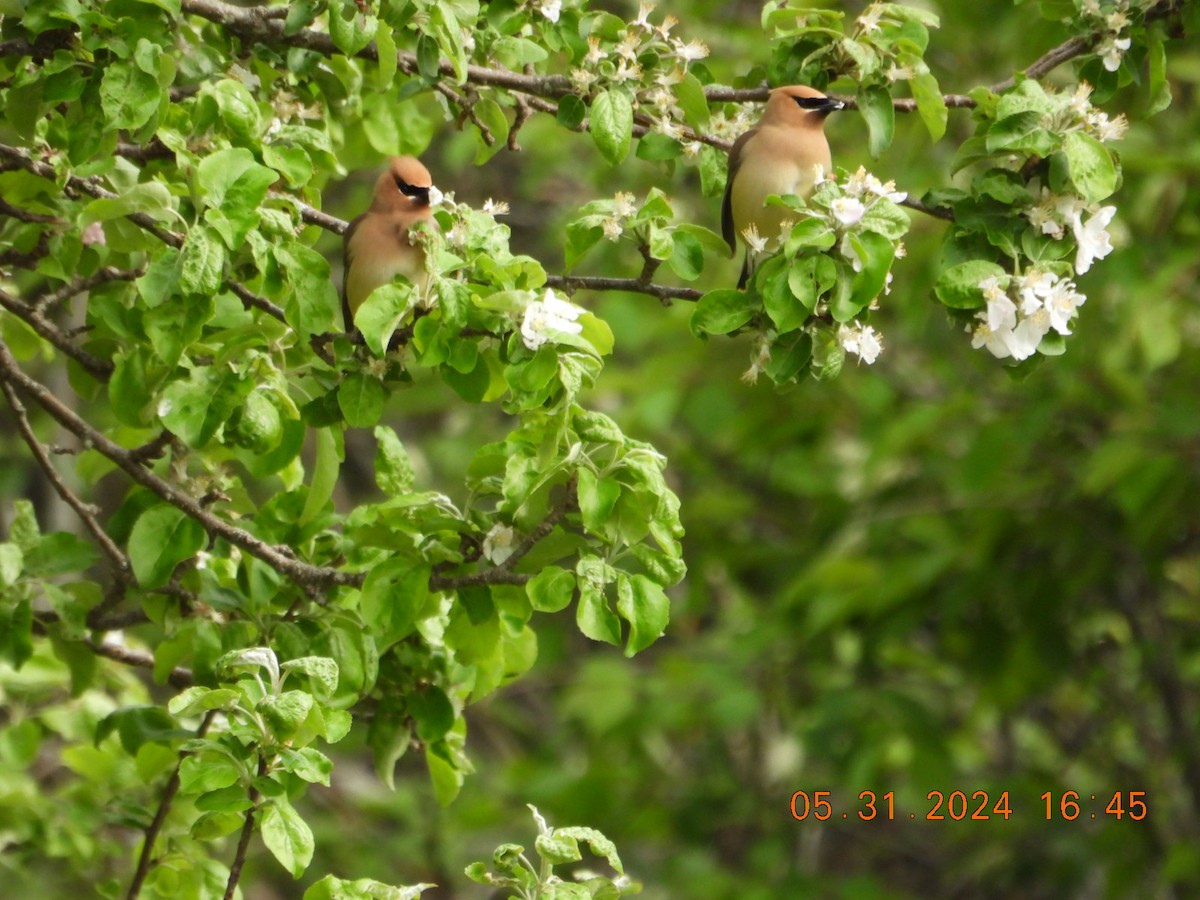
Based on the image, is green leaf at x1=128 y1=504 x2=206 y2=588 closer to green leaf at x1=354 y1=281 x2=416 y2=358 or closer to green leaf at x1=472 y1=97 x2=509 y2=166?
green leaf at x1=354 y1=281 x2=416 y2=358

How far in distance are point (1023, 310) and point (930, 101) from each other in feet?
1.55

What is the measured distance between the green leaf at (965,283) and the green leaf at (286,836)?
1123 mm

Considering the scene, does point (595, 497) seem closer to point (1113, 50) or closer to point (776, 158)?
point (776, 158)

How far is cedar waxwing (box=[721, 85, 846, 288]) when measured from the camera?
2568mm

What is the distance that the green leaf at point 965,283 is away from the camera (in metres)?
2.33

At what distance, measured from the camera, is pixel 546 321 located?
6.99ft

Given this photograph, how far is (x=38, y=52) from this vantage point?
244 cm

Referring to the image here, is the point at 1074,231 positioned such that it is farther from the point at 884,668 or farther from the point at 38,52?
the point at 884,668

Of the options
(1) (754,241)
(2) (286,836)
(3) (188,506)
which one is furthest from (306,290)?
(2) (286,836)

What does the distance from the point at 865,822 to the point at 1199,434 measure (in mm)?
3581

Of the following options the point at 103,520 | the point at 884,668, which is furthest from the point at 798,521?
the point at 103,520

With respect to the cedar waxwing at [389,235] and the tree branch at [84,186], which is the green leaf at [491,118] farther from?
the tree branch at [84,186]
